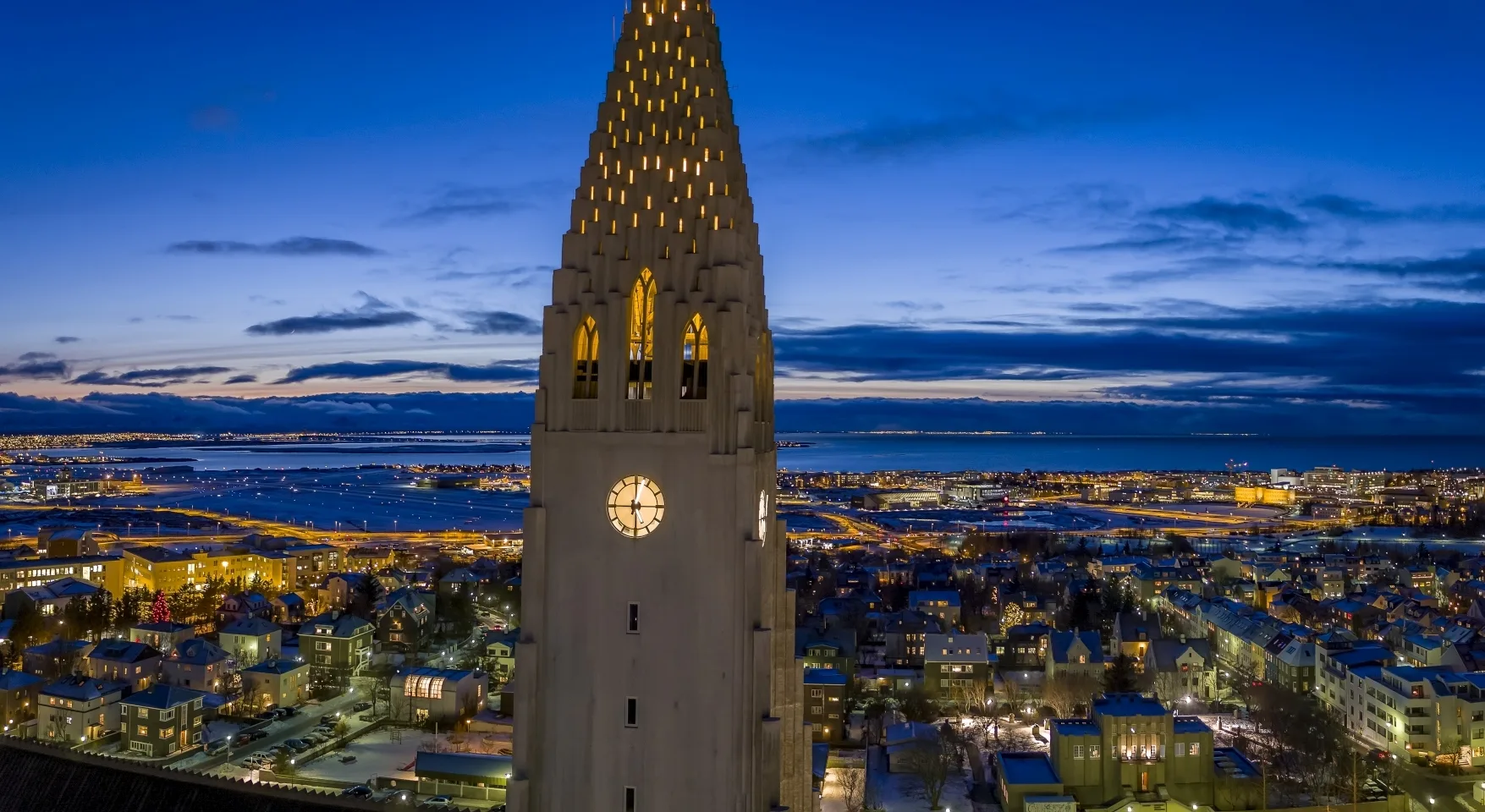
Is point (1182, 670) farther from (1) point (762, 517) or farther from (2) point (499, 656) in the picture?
(1) point (762, 517)

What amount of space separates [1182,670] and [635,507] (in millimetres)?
44380

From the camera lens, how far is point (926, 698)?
45.7 metres

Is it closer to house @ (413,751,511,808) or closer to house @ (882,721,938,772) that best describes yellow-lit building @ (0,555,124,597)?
house @ (413,751,511,808)

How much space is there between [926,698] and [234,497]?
152 m

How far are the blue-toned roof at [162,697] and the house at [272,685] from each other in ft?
19.1

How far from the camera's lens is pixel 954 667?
4734cm

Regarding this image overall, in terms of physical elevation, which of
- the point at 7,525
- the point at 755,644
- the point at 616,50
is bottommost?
the point at 7,525

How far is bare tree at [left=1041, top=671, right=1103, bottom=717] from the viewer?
43125mm

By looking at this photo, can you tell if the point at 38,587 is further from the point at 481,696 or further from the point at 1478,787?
the point at 1478,787

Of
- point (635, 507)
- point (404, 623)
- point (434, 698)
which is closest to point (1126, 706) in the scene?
point (434, 698)

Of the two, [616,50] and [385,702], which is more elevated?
[616,50]

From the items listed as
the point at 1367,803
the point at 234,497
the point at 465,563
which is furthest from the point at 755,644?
the point at 234,497

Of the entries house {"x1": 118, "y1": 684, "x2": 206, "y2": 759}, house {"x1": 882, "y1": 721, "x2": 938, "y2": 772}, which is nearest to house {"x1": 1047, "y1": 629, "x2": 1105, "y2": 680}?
house {"x1": 882, "y1": 721, "x2": 938, "y2": 772}

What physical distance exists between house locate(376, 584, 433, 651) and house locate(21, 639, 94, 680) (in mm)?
14223
